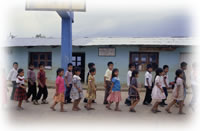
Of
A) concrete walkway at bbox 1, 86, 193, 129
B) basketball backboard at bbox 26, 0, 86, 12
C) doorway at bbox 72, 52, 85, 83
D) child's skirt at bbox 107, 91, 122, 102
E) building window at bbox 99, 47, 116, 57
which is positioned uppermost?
basketball backboard at bbox 26, 0, 86, 12

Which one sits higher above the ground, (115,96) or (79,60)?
(79,60)

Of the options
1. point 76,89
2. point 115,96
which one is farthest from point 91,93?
point 115,96

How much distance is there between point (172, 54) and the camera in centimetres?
1065

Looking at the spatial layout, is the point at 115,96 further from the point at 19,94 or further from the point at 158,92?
the point at 19,94

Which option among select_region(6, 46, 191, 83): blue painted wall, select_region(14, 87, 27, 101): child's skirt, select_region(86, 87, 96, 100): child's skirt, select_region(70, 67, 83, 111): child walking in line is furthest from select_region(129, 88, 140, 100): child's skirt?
select_region(6, 46, 191, 83): blue painted wall

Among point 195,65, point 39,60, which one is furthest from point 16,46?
point 195,65

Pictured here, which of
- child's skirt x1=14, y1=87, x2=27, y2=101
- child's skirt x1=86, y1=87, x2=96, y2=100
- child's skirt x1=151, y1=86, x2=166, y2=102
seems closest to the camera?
child's skirt x1=14, y1=87, x2=27, y2=101

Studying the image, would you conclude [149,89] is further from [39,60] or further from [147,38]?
[39,60]

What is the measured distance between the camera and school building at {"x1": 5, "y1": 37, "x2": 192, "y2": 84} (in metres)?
10.5

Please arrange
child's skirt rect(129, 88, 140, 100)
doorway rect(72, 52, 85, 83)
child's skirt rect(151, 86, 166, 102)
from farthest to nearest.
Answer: doorway rect(72, 52, 85, 83)
child's skirt rect(129, 88, 140, 100)
child's skirt rect(151, 86, 166, 102)

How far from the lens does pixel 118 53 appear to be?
35.9 ft

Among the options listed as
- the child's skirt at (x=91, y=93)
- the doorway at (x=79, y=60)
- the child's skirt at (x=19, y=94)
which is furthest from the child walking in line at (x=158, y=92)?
the doorway at (x=79, y=60)

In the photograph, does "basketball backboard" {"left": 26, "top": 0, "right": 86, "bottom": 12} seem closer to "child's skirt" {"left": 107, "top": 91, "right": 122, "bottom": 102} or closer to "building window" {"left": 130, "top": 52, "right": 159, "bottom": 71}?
"child's skirt" {"left": 107, "top": 91, "right": 122, "bottom": 102}

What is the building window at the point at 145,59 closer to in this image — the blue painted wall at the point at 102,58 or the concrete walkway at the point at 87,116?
the blue painted wall at the point at 102,58
